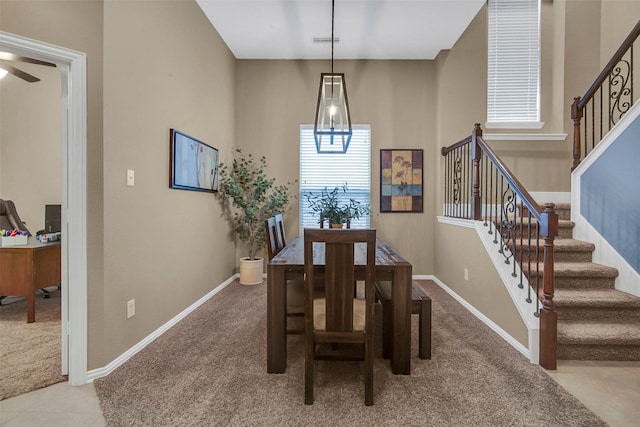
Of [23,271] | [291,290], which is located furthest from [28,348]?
[291,290]

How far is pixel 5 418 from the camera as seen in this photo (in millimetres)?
1529

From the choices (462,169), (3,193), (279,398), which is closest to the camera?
(279,398)

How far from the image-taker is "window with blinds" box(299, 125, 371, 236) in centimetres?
443

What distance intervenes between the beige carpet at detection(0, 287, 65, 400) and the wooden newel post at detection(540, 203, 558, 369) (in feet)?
10.5

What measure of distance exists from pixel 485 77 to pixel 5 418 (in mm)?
5595

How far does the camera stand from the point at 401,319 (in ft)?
6.27

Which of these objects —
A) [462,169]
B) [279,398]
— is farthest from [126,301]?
[462,169]

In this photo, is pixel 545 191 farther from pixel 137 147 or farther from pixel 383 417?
pixel 137 147

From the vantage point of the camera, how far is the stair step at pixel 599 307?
230 centimetres

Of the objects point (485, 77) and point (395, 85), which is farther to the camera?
point (395, 85)

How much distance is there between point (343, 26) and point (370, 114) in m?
1.24

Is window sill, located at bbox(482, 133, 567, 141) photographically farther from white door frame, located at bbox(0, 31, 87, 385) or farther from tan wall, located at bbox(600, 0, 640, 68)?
white door frame, located at bbox(0, 31, 87, 385)

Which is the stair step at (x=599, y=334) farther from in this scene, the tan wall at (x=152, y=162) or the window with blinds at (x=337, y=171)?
the tan wall at (x=152, y=162)

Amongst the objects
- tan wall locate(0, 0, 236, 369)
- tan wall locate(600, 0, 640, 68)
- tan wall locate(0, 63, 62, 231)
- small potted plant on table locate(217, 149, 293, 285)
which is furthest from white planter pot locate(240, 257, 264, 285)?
tan wall locate(600, 0, 640, 68)
